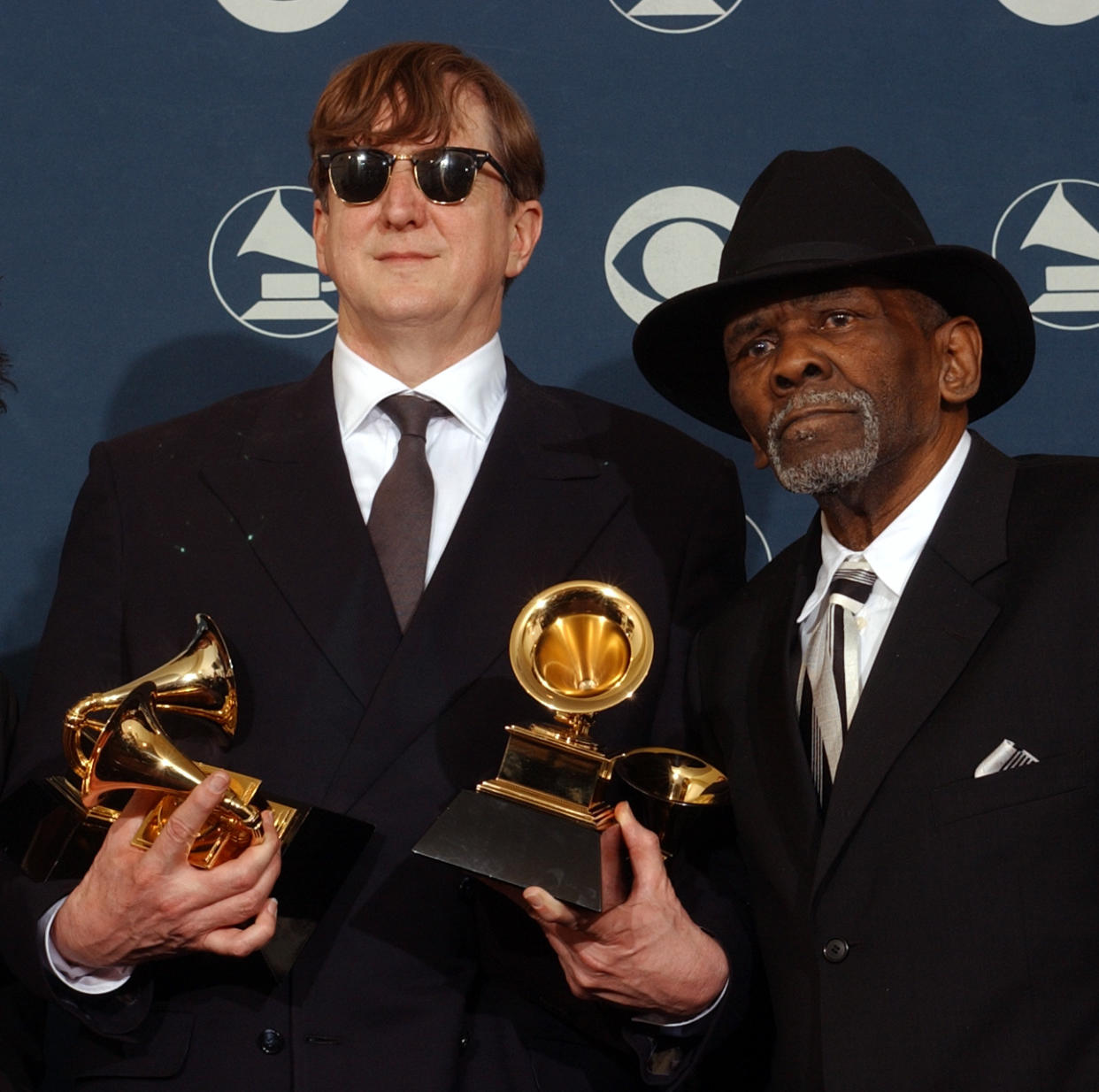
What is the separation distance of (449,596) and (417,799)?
0.32 m

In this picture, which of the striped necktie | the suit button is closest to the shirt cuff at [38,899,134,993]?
the suit button

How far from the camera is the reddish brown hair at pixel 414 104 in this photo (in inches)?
105

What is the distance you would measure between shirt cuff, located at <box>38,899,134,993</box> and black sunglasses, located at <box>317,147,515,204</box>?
1241mm

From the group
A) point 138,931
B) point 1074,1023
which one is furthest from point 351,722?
point 1074,1023

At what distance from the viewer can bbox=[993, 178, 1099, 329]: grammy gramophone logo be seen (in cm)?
324

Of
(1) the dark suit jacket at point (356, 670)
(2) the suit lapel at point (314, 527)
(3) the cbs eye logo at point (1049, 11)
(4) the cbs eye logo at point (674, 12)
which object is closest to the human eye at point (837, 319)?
(1) the dark suit jacket at point (356, 670)

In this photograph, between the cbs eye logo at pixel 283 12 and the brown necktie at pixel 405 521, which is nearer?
the brown necktie at pixel 405 521

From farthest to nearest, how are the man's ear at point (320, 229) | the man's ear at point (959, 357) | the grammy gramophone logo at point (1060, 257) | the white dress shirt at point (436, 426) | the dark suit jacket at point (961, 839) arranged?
the grammy gramophone logo at point (1060, 257), the man's ear at point (320, 229), the white dress shirt at point (436, 426), the man's ear at point (959, 357), the dark suit jacket at point (961, 839)

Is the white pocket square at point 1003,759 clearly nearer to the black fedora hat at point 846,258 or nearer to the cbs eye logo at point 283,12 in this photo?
the black fedora hat at point 846,258

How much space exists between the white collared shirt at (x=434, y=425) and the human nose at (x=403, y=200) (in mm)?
250

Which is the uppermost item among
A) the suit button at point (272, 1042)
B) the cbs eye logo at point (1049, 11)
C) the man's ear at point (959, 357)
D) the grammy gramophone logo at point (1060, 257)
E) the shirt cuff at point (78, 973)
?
the cbs eye logo at point (1049, 11)

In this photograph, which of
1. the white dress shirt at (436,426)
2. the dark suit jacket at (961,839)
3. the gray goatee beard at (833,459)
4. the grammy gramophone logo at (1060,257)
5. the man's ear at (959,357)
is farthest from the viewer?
the grammy gramophone logo at (1060,257)

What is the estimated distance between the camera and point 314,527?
8.33 ft

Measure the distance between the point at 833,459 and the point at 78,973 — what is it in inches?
52.4
